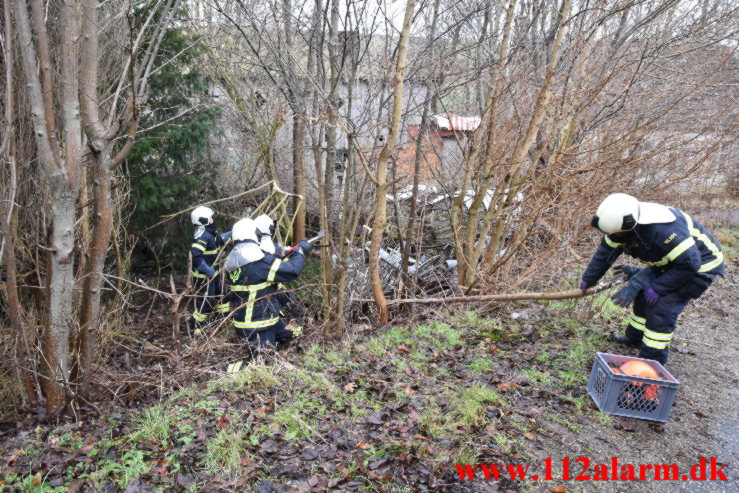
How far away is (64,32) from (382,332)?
4398 mm

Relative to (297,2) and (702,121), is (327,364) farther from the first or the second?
(702,121)

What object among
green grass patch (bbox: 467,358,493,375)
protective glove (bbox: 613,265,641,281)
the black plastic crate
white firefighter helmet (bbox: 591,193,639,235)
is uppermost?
white firefighter helmet (bbox: 591,193,639,235)

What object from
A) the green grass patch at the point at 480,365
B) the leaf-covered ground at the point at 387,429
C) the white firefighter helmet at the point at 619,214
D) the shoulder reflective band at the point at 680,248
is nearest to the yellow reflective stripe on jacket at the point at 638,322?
the leaf-covered ground at the point at 387,429

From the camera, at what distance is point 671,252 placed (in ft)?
12.5

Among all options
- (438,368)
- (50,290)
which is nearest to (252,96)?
(50,290)

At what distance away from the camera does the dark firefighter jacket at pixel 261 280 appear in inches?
219

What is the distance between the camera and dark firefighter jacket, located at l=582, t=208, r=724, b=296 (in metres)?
3.78

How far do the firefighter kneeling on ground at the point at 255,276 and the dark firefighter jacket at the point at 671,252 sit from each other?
11.4ft

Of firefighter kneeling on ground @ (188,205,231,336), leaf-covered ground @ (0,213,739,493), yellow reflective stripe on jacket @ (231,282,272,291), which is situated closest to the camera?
leaf-covered ground @ (0,213,739,493)

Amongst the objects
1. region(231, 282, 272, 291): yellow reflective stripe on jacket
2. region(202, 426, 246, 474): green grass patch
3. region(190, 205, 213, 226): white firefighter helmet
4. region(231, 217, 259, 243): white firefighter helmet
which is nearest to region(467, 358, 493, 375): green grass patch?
region(202, 426, 246, 474): green grass patch

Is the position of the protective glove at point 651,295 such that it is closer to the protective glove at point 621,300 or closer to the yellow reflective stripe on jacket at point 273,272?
the protective glove at point 621,300

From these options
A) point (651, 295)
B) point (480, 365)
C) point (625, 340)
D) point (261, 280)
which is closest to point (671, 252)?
point (651, 295)

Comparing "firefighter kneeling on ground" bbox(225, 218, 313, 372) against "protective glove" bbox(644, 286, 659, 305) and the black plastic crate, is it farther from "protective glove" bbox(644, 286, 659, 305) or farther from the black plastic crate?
"protective glove" bbox(644, 286, 659, 305)

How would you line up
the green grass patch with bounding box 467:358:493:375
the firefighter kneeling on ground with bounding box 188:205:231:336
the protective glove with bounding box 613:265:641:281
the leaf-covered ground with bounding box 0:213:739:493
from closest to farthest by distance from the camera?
1. the leaf-covered ground with bounding box 0:213:739:493
2. the green grass patch with bounding box 467:358:493:375
3. the protective glove with bounding box 613:265:641:281
4. the firefighter kneeling on ground with bounding box 188:205:231:336
